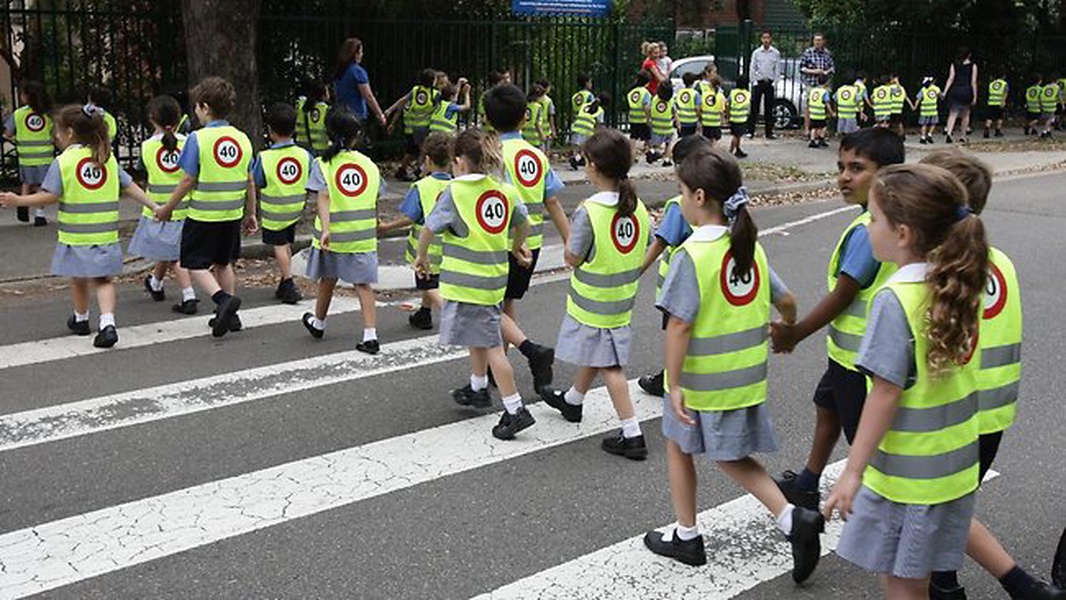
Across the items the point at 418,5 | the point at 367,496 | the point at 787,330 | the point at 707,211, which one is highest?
Answer: the point at 418,5

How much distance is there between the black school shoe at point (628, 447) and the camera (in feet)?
19.5

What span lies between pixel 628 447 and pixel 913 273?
8.85ft

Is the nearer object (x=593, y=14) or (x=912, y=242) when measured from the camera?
(x=912, y=242)

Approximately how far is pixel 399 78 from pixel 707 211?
14.3 metres

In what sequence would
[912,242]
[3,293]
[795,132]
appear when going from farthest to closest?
[795,132] → [3,293] → [912,242]

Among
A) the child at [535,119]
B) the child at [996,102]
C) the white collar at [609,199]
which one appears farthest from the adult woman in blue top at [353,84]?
the child at [996,102]

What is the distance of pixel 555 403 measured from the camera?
21.6 ft

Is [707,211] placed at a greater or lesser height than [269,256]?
greater

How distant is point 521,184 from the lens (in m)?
6.89

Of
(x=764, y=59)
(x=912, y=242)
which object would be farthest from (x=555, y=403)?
(x=764, y=59)

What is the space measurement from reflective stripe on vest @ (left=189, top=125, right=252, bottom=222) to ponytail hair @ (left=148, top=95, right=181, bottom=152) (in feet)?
1.90

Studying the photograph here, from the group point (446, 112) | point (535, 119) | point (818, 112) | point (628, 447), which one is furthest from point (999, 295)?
point (818, 112)

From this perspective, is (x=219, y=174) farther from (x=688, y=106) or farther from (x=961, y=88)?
(x=961, y=88)

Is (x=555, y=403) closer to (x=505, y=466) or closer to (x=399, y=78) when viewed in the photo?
(x=505, y=466)
